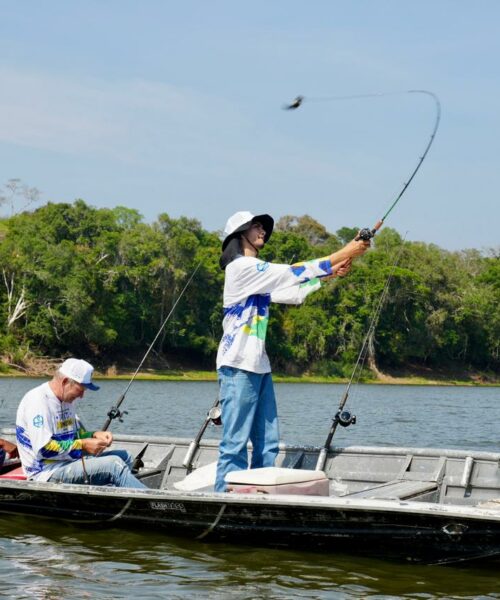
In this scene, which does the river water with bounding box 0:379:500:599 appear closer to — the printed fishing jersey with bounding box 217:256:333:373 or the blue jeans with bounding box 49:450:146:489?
the blue jeans with bounding box 49:450:146:489

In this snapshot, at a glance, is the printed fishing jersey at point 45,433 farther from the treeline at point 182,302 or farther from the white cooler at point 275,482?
the treeline at point 182,302

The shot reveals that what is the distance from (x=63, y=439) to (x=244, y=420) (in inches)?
52.4

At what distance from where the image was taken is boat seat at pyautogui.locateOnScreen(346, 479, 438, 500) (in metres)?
6.58

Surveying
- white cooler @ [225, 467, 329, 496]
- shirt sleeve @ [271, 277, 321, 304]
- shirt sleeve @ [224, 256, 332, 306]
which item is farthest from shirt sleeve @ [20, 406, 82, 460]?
shirt sleeve @ [271, 277, 321, 304]

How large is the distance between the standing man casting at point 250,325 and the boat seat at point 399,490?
700mm

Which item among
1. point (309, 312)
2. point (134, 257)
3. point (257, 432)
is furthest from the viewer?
point (309, 312)

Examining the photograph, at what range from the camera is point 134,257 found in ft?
179

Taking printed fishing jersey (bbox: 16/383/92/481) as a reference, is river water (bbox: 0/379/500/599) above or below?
below

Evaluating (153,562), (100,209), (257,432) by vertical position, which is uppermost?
(100,209)

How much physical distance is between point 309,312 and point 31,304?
17017mm

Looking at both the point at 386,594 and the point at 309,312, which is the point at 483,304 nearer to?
the point at 309,312

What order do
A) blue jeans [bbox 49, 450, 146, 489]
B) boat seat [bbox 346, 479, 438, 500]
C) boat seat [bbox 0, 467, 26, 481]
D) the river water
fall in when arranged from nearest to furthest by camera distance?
the river water
boat seat [bbox 346, 479, 438, 500]
blue jeans [bbox 49, 450, 146, 489]
boat seat [bbox 0, 467, 26, 481]

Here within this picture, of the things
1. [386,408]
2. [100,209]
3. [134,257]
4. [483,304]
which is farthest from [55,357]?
[483,304]

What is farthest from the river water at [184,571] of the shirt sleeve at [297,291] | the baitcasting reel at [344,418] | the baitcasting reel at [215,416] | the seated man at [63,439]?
the shirt sleeve at [297,291]
